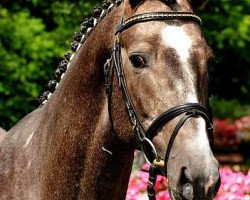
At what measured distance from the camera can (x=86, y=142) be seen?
12.6 feet

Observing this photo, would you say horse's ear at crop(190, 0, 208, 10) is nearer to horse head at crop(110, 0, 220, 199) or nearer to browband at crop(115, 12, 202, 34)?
horse head at crop(110, 0, 220, 199)

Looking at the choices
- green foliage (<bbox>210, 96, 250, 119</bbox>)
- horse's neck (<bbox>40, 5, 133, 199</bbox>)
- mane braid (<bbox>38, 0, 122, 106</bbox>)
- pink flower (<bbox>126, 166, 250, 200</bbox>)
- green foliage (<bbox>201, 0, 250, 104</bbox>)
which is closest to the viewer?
horse's neck (<bbox>40, 5, 133, 199</bbox>)

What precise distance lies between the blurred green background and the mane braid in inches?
82.7

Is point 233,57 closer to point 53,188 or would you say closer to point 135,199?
point 135,199

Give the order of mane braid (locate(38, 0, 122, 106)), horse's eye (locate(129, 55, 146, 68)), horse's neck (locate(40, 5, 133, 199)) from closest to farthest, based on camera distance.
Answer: horse's eye (locate(129, 55, 146, 68))
horse's neck (locate(40, 5, 133, 199))
mane braid (locate(38, 0, 122, 106))

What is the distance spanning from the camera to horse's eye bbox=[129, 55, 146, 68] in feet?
11.3

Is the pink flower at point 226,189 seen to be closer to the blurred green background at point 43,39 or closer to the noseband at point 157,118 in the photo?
the blurred green background at point 43,39

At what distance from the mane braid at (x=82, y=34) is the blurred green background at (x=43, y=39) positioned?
2.10 meters

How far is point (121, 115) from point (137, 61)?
330 millimetres

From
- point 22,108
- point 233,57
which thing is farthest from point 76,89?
point 233,57

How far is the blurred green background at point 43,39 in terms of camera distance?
8.38 metres

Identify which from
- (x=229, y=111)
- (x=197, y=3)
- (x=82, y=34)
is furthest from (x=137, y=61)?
(x=229, y=111)

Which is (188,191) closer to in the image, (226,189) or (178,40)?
(178,40)

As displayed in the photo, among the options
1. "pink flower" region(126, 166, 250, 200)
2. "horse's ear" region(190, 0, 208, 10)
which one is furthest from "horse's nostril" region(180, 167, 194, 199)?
"pink flower" region(126, 166, 250, 200)
